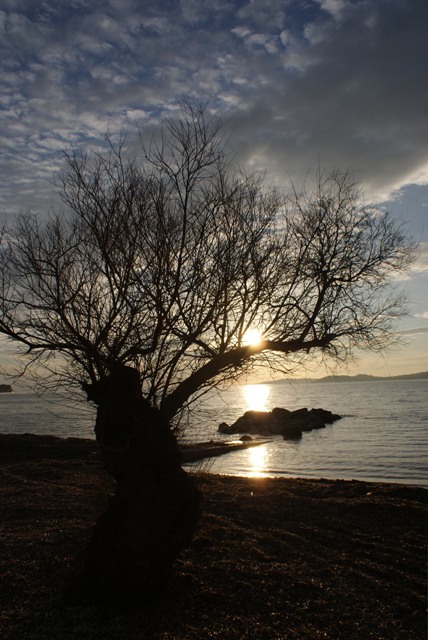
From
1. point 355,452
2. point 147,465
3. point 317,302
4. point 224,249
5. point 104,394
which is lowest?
point 355,452

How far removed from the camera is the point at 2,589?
18.0 feet

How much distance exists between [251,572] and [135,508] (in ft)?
5.73

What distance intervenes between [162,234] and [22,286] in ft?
6.54

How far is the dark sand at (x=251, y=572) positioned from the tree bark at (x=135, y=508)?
0.91 ft

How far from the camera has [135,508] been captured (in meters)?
5.32

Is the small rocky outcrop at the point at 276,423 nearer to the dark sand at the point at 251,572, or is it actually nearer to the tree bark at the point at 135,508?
the dark sand at the point at 251,572

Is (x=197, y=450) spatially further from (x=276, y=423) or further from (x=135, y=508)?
(x=135, y=508)

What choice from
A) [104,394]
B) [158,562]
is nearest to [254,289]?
[104,394]

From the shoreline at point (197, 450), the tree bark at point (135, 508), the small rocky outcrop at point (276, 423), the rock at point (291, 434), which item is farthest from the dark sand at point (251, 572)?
the small rocky outcrop at point (276, 423)

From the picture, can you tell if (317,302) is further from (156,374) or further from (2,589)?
(2,589)

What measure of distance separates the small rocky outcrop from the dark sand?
2961cm

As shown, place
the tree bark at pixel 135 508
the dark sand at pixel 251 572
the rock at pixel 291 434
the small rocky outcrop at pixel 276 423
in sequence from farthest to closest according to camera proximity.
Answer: the small rocky outcrop at pixel 276 423
the rock at pixel 291 434
the tree bark at pixel 135 508
the dark sand at pixel 251 572

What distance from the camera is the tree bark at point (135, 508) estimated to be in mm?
5070

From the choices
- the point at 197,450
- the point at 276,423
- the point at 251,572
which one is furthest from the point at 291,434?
the point at 251,572
